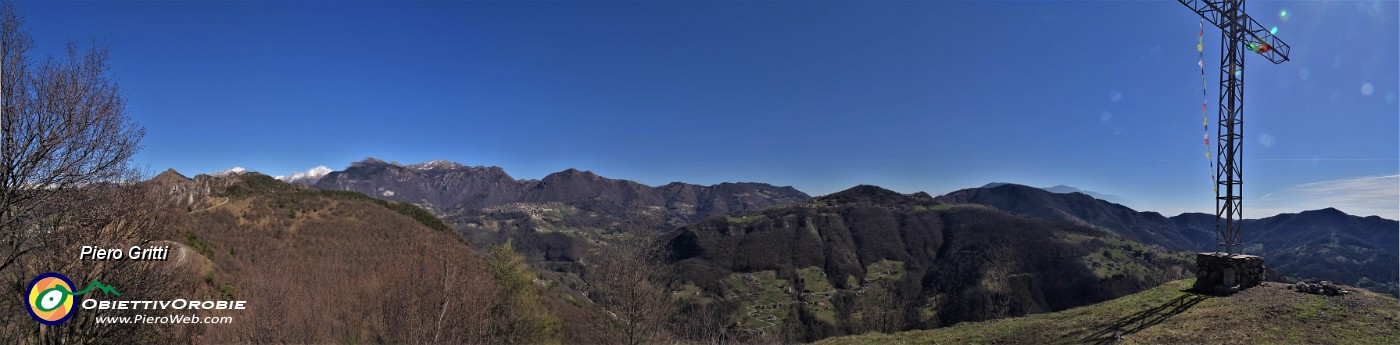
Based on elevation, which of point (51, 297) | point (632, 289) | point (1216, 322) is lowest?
point (51, 297)

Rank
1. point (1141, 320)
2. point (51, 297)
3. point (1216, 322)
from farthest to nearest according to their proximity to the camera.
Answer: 1. point (1141, 320)
2. point (1216, 322)
3. point (51, 297)

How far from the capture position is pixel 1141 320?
60.6ft

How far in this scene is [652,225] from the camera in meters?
23.4

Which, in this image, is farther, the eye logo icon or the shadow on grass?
the shadow on grass

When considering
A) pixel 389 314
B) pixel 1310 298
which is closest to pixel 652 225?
pixel 389 314

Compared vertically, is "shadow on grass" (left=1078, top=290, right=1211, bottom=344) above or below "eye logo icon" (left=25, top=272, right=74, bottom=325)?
above

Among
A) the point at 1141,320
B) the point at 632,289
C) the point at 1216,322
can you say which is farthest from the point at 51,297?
the point at 1216,322

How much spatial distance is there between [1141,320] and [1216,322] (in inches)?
90.2

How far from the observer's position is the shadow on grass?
56.7ft

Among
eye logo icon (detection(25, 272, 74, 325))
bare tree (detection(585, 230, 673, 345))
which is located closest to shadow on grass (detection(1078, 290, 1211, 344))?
bare tree (detection(585, 230, 673, 345))

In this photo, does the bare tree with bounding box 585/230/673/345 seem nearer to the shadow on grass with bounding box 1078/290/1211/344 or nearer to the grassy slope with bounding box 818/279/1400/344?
the grassy slope with bounding box 818/279/1400/344

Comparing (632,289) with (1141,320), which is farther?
(632,289)

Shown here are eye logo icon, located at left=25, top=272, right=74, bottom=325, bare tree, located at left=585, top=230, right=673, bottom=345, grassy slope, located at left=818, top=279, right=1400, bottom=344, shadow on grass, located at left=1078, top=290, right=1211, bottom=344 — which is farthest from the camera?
bare tree, located at left=585, top=230, right=673, bottom=345

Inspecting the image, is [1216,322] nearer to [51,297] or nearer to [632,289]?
[632,289]
